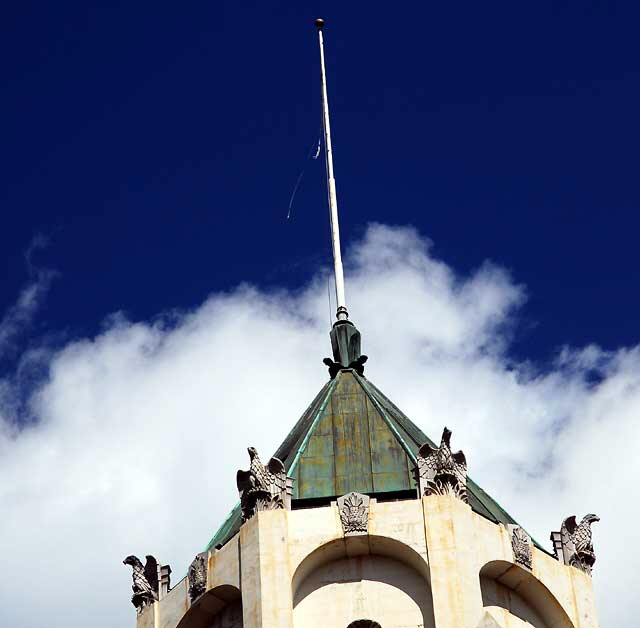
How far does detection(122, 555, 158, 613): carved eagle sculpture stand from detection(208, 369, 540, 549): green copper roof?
167 cm

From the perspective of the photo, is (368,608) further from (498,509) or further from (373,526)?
(498,509)

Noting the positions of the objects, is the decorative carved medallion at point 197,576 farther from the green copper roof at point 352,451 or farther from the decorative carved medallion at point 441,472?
the decorative carved medallion at point 441,472

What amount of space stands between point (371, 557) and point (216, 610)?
4.01 meters

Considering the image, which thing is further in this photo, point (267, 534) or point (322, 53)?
Answer: point (322, 53)

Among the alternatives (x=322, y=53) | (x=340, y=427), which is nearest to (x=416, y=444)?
(x=340, y=427)

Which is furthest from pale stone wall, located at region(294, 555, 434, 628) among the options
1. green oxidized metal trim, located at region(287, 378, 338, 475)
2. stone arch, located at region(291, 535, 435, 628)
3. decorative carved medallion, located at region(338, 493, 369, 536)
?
green oxidized metal trim, located at region(287, 378, 338, 475)

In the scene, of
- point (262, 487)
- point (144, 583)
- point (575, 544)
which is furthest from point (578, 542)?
point (144, 583)

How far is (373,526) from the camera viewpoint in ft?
143

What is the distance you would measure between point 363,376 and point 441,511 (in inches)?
338

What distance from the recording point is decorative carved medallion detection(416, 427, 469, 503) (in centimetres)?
4412

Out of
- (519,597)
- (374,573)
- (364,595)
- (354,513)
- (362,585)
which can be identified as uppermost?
(354,513)

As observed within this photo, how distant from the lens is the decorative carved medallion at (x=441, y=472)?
44.1 meters

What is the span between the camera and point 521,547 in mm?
44719

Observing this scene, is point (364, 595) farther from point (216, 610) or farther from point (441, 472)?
point (216, 610)
